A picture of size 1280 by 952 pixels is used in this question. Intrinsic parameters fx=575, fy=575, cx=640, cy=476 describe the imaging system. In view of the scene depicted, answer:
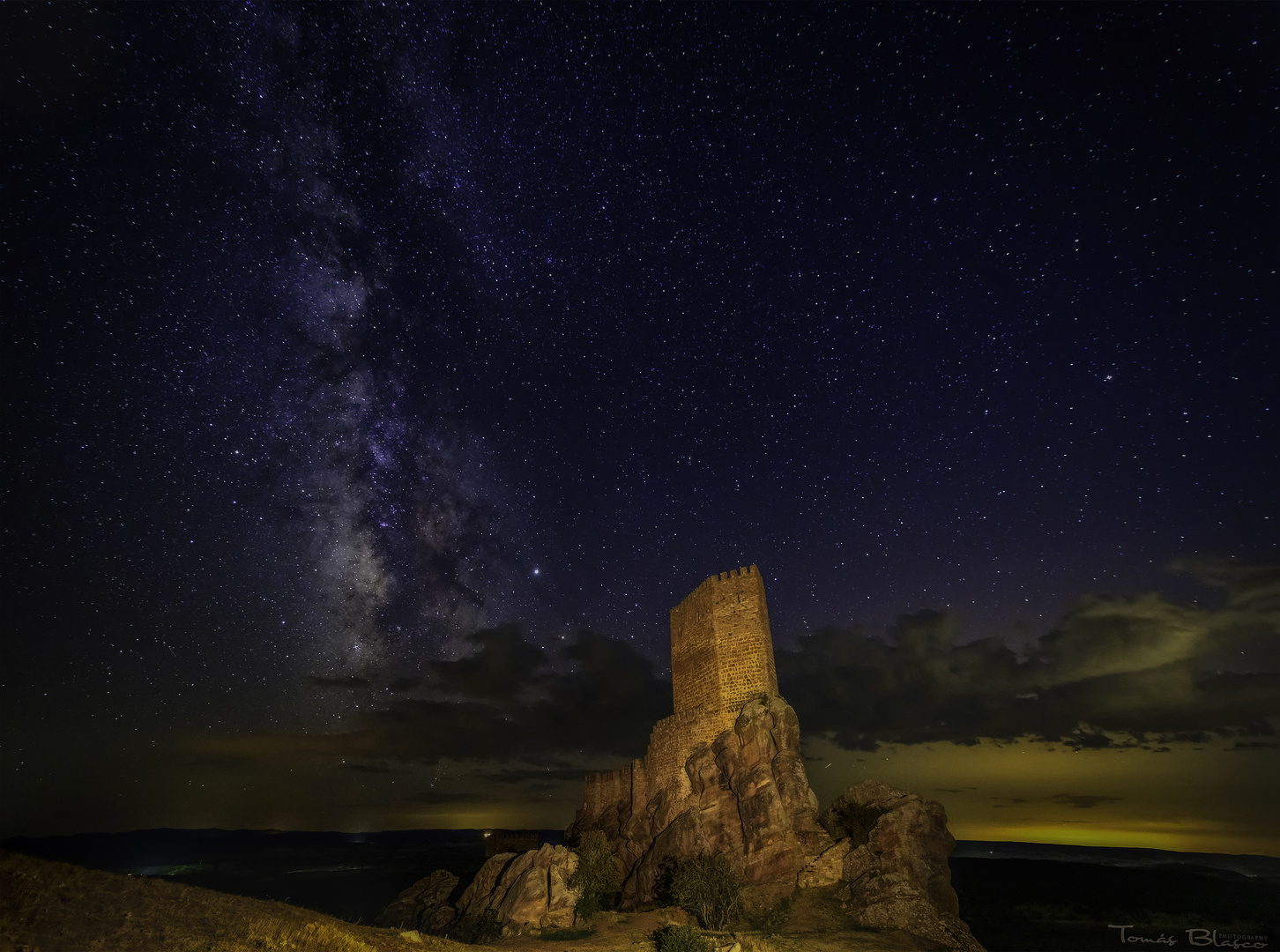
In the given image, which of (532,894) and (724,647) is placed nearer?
(532,894)

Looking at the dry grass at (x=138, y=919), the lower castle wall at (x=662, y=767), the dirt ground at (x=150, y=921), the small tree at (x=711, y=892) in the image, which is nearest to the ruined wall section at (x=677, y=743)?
the lower castle wall at (x=662, y=767)

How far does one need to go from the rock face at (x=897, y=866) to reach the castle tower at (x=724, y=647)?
792cm

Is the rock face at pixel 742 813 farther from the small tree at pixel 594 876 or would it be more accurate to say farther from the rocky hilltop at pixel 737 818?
the small tree at pixel 594 876

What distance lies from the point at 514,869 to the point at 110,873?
657 inches

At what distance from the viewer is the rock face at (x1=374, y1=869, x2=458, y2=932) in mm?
31311

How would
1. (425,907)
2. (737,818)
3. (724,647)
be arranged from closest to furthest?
(737,818) < (724,647) < (425,907)

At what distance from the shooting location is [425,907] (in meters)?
38.9

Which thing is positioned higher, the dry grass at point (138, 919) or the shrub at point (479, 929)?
the dry grass at point (138, 919)

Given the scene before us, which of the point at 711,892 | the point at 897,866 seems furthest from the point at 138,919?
the point at 897,866

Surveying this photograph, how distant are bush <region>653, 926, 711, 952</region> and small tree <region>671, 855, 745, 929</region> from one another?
3591mm

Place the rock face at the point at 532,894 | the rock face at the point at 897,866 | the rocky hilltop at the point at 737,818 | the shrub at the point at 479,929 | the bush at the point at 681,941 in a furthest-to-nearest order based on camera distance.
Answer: the rocky hilltop at the point at 737,818 < the rock face at the point at 897,866 < the rock face at the point at 532,894 < the shrub at the point at 479,929 < the bush at the point at 681,941

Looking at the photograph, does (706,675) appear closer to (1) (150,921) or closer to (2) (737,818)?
(2) (737,818)

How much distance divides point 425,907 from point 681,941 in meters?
29.4

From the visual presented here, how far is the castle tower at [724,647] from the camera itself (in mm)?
33594
